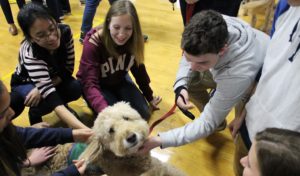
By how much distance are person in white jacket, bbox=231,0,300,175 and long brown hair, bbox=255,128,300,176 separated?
0.22 metres

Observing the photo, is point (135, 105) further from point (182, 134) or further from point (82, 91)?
point (182, 134)

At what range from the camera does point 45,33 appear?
1446 millimetres

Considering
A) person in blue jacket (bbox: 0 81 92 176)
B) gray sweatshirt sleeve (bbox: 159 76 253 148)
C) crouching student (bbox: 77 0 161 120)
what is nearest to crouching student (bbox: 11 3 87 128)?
crouching student (bbox: 77 0 161 120)

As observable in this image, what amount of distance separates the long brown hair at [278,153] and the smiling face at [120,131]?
1.86 feet

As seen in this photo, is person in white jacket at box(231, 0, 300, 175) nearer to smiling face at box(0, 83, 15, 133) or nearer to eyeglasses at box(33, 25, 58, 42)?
smiling face at box(0, 83, 15, 133)

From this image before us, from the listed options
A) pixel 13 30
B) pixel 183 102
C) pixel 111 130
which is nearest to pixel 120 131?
pixel 111 130

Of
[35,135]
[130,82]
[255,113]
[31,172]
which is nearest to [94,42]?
[130,82]

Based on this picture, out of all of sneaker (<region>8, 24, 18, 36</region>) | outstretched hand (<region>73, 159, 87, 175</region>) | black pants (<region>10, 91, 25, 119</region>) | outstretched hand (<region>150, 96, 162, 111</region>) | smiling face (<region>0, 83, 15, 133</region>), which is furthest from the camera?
sneaker (<region>8, 24, 18, 36</region>)

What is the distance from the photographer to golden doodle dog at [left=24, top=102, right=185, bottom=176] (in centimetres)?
120

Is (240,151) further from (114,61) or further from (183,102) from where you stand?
(114,61)

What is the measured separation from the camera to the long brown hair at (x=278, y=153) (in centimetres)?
64

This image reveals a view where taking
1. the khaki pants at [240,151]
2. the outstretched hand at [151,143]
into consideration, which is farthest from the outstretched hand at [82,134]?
the khaki pants at [240,151]

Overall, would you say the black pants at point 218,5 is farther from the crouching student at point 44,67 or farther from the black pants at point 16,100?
the black pants at point 16,100

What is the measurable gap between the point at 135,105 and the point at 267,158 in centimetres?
120
